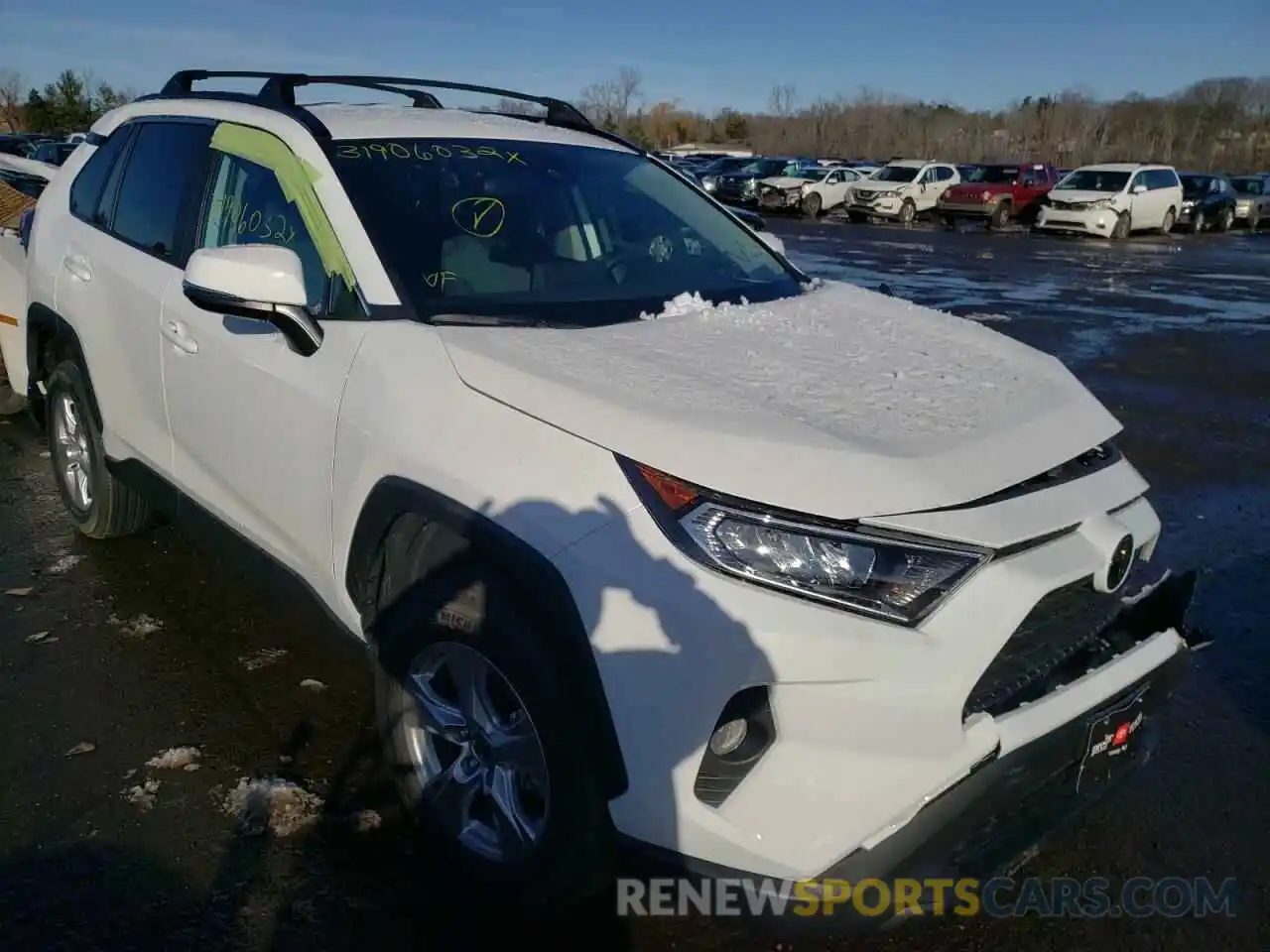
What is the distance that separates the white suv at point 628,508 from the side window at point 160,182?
62 mm

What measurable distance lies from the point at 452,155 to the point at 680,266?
2.64ft

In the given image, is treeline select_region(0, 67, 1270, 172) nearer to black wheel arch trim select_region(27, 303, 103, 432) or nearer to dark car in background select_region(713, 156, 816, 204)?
dark car in background select_region(713, 156, 816, 204)

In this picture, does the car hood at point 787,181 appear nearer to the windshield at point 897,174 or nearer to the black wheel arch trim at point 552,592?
the windshield at point 897,174

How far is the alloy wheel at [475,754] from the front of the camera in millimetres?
2387

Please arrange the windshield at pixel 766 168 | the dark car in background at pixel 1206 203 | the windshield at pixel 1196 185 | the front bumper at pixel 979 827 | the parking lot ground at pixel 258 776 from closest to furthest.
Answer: the front bumper at pixel 979 827
the parking lot ground at pixel 258 776
the dark car in background at pixel 1206 203
the windshield at pixel 1196 185
the windshield at pixel 766 168

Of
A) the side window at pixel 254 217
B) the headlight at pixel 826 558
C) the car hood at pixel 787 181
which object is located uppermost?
the car hood at pixel 787 181

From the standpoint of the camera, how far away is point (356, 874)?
2.66m

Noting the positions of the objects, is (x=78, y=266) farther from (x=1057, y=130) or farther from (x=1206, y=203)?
(x=1057, y=130)

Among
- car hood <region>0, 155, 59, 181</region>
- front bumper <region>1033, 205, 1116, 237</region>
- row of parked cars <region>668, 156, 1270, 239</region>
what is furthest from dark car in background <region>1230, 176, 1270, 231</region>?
car hood <region>0, 155, 59, 181</region>

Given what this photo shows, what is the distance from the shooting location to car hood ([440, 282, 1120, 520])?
2.06 meters

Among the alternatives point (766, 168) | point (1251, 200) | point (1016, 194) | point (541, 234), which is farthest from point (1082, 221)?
point (541, 234)

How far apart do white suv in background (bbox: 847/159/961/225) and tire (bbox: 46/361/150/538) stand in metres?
27.8

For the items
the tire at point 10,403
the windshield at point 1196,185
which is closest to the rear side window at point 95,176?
the tire at point 10,403

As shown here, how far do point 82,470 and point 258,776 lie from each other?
2224 mm
